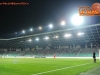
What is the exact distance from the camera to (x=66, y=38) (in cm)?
7244

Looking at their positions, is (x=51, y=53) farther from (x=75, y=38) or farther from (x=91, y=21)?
(x=91, y=21)

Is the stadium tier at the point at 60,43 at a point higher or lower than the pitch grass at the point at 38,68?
higher

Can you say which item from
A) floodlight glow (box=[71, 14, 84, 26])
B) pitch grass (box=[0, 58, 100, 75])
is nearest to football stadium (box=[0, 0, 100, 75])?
floodlight glow (box=[71, 14, 84, 26])

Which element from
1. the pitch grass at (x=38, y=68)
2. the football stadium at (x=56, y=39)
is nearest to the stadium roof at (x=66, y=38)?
the football stadium at (x=56, y=39)

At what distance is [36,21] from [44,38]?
10072 mm

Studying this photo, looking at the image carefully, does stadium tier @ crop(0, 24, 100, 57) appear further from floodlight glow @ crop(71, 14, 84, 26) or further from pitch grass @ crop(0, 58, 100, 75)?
pitch grass @ crop(0, 58, 100, 75)

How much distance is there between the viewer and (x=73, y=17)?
190 ft

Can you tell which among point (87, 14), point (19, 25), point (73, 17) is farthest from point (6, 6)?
point (87, 14)

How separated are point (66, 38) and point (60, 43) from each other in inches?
366

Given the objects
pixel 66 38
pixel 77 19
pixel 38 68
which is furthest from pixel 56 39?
pixel 38 68

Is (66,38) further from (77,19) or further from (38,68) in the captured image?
(38,68)

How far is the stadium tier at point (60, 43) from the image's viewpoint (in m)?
64.1

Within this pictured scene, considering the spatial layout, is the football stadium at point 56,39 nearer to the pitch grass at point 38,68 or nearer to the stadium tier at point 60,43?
the stadium tier at point 60,43

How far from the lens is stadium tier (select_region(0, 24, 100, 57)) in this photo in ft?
210
